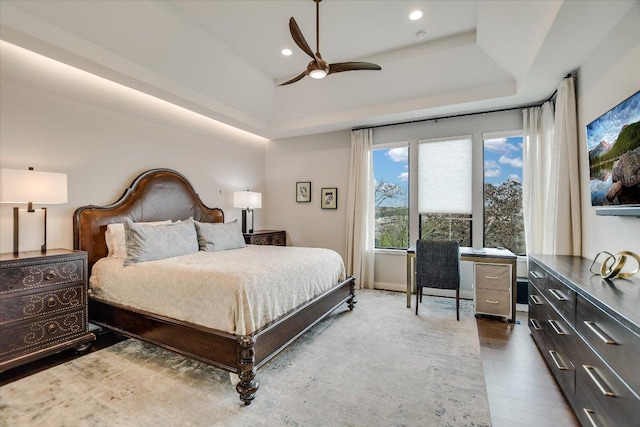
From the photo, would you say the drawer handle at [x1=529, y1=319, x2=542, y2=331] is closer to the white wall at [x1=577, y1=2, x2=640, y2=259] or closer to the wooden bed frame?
the white wall at [x1=577, y1=2, x2=640, y2=259]

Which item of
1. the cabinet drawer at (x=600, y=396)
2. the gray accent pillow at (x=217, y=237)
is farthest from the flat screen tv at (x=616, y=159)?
the gray accent pillow at (x=217, y=237)

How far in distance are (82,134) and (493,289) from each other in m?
5.09

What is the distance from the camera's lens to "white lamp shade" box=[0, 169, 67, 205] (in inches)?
100

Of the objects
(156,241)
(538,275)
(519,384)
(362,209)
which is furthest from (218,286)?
(362,209)

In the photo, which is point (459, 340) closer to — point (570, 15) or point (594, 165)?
point (594, 165)

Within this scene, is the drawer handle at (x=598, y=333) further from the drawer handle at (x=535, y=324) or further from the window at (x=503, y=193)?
the window at (x=503, y=193)

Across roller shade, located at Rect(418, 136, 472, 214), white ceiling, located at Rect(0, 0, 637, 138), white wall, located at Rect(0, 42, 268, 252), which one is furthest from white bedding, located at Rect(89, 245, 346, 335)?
roller shade, located at Rect(418, 136, 472, 214)

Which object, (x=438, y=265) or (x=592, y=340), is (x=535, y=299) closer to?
(x=438, y=265)

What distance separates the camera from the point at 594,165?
100 inches

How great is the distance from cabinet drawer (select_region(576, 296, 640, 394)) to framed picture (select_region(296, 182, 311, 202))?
14.8ft

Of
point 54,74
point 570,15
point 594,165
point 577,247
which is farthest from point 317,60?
point 577,247

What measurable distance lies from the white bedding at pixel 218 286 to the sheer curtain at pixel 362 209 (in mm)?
1930

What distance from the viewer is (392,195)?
5.30m

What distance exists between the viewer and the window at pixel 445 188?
4.69m
